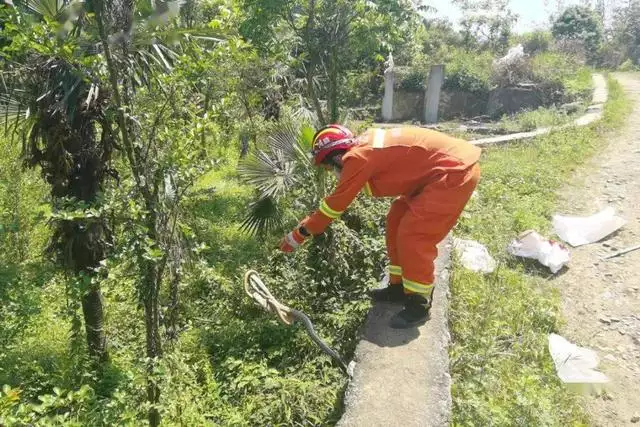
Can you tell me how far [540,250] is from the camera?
5.03 meters

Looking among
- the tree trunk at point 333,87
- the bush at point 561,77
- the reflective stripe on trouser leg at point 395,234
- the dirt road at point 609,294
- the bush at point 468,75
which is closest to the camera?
the dirt road at point 609,294

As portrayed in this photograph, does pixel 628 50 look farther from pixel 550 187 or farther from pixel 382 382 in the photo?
pixel 382 382

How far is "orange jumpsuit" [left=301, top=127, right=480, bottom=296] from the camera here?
3.17 m

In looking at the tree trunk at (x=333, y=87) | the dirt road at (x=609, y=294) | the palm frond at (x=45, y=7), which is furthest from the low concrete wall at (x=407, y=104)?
the palm frond at (x=45, y=7)

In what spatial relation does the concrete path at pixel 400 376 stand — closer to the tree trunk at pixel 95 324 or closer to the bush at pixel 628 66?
the tree trunk at pixel 95 324

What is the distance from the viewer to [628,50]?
2753 centimetres

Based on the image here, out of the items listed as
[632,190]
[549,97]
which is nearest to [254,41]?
[632,190]

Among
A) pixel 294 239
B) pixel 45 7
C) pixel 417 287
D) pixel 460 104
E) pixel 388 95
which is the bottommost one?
pixel 460 104

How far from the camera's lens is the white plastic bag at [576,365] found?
3.45m

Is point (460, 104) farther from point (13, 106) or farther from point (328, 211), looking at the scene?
point (13, 106)

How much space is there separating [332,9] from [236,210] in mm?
3150

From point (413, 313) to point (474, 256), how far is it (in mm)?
1801

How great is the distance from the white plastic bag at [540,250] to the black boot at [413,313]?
7.23 ft

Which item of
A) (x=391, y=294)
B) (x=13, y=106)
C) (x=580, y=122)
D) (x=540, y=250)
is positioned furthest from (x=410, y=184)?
(x=580, y=122)
